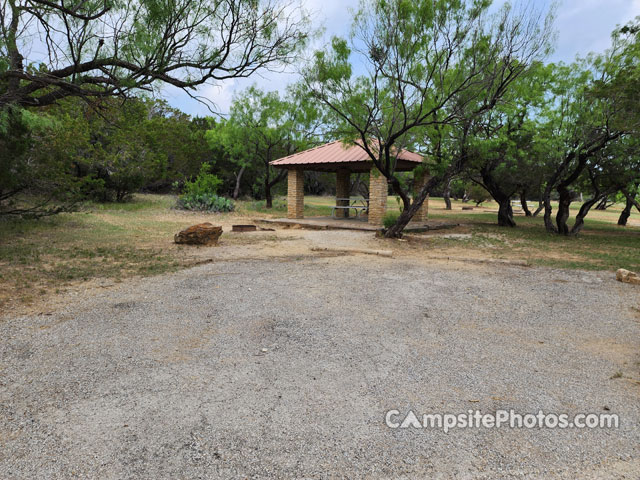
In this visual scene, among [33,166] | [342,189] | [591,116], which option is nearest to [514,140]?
[591,116]

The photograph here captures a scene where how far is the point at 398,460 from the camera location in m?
1.97

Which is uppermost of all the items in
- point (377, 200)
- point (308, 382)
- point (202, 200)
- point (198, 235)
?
point (377, 200)

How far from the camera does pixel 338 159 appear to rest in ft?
48.6

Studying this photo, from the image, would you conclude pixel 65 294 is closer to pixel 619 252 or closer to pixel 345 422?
pixel 345 422

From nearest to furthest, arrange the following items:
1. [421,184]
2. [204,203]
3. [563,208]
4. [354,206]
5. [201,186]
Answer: [563,208] → [421,184] → [354,206] → [204,203] → [201,186]

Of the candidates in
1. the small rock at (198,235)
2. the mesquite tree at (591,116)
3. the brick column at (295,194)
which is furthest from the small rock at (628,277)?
the brick column at (295,194)

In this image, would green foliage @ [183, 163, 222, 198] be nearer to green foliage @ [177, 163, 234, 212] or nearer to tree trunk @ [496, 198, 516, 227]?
green foliage @ [177, 163, 234, 212]

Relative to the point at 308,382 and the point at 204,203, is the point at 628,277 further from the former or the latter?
the point at 204,203

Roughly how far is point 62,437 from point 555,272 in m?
7.14

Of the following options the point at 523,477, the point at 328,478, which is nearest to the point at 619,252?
the point at 523,477

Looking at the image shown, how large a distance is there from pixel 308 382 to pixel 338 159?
41.7ft

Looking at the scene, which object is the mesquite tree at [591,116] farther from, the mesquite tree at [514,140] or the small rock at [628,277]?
the small rock at [628,277]

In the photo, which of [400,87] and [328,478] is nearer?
[328,478]

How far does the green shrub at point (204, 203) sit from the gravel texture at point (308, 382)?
13.6 metres
